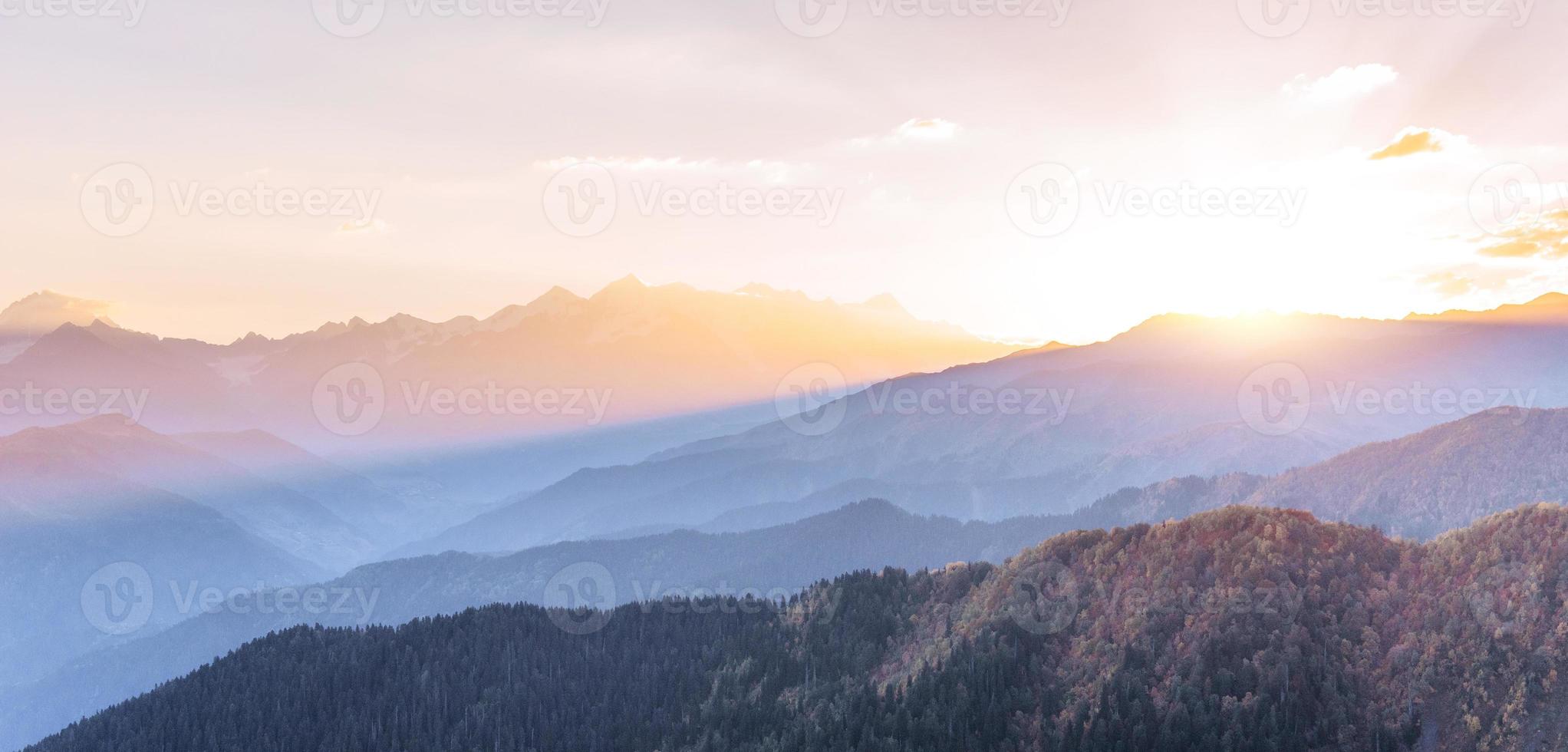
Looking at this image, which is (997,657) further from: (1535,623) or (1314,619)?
(1535,623)

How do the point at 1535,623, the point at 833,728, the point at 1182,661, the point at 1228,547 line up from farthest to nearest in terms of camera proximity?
1. the point at 1228,547
2. the point at 833,728
3. the point at 1182,661
4. the point at 1535,623

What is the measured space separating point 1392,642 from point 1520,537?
102 ft

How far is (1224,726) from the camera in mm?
160500

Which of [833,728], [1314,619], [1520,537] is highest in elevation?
[1520,537]

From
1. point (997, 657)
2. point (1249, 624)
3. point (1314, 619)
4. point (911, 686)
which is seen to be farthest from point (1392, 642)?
point (911, 686)

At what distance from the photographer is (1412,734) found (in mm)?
156750

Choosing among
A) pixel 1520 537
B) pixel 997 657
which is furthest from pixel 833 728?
pixel 1520 537

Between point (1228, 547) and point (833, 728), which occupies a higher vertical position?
point (1228, 547)

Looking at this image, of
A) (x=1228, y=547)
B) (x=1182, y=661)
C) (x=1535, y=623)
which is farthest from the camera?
(x=1228, y=547)

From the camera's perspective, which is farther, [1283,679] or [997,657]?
[997,657]

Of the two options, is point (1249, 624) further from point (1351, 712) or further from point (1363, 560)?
point (1363, 560)

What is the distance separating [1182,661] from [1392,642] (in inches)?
1473

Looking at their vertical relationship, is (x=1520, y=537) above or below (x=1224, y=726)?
above

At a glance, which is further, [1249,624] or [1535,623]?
[1249,624]
